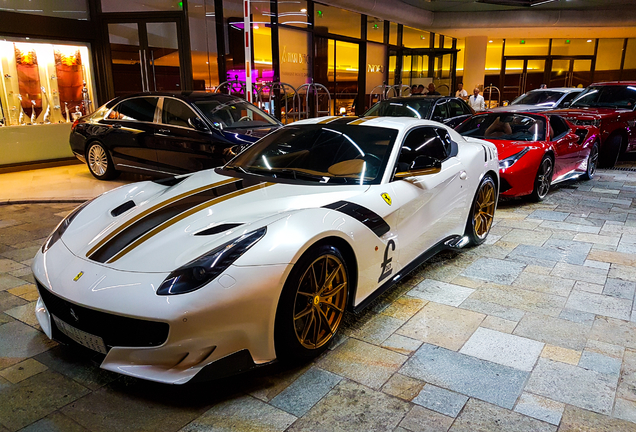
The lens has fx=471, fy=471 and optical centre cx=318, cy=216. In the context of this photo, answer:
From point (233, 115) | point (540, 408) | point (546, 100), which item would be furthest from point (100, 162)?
point (546, 100)

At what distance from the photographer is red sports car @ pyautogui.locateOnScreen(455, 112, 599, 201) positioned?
21.2ft

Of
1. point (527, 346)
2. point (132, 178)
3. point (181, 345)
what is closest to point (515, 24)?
point (132, 178)

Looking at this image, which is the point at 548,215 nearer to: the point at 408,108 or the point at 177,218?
the point at 408,108

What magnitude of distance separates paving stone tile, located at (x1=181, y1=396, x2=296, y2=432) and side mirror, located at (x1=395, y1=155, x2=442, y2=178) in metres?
1.86

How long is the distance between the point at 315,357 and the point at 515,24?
65.5ft

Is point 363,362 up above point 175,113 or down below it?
below

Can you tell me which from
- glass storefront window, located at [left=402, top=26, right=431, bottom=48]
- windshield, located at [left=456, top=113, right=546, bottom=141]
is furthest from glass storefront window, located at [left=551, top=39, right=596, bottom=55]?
windshield, located at [left=456, top=113, right=546, bottom=141]

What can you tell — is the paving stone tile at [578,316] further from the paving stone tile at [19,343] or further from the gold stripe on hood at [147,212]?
A: the paving stone tile at [19,343]

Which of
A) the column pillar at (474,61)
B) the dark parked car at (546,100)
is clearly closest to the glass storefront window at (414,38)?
the column pillar at (474,61)

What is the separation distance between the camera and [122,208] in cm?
329

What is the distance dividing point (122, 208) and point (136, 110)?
513 cm

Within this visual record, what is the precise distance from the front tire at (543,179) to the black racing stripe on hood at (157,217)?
5009 mm

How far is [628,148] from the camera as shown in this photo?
33.7 feet

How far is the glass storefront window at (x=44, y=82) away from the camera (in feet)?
31.6
